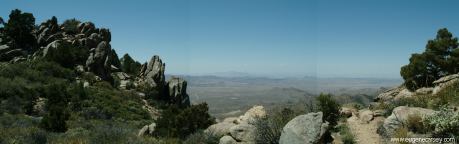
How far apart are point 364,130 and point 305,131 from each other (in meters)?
3.69

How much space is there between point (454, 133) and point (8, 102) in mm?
28196

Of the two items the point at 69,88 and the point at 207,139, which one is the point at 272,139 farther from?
the point at 69,88

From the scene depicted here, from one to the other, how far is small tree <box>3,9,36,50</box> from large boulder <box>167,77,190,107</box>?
19249mm

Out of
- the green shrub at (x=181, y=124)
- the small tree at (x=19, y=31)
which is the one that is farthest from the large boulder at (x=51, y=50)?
the green shrub at (x=181, y=124)

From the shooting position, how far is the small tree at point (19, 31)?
1930 inches

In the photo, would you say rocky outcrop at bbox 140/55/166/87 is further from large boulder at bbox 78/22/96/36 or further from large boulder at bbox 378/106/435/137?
large boulder at bbox 378/106/435/137

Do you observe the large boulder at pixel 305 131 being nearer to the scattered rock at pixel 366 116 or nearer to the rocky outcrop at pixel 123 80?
the scattered rock at pixel 366 116

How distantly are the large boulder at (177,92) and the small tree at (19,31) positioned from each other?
1925cm

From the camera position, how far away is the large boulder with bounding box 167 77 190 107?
47.6 m

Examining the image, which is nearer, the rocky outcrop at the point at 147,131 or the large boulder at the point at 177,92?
the rocky outcrop at the point at 147,131

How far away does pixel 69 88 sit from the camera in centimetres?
3588

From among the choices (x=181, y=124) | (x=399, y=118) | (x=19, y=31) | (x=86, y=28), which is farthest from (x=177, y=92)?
(x=399, y=118)

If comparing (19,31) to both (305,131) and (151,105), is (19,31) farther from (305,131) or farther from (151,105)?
(305,131)

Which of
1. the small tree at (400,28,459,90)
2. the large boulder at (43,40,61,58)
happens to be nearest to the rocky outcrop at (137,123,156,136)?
the small tree at (400,28,459,90)
